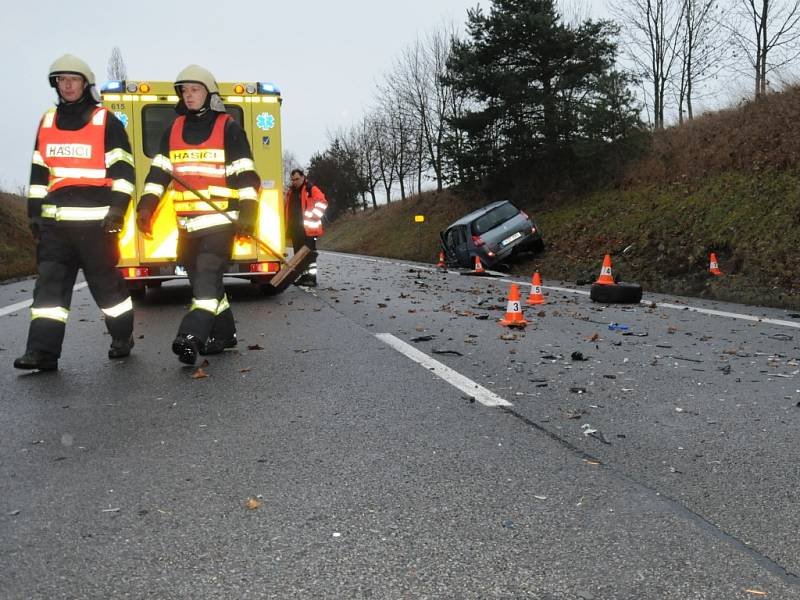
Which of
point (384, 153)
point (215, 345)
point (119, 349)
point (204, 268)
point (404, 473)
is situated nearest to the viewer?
point (404, 473)

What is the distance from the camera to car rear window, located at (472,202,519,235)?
1927cm

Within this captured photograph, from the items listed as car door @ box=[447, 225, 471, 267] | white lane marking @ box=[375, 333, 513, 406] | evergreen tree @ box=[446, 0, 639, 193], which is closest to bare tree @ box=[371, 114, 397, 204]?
evergreen tree @ box=[446, 0, 639, 193]

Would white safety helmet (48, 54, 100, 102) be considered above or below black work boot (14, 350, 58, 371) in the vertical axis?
above

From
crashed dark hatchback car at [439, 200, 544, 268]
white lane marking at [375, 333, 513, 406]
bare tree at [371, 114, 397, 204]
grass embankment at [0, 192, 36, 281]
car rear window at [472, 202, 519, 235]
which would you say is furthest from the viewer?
bare tree at [371, 114, 397, 204]

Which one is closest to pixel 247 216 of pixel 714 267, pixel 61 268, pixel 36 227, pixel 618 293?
pixel 61 268

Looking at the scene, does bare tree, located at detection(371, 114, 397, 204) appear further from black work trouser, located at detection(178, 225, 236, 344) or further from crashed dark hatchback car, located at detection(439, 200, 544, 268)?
black work trouser, located at detection(178, 225, 236, 344)

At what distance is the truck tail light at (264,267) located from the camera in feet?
32.6

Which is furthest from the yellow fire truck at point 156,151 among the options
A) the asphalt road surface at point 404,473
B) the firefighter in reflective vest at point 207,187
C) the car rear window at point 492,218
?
the car rear window at point 492,218

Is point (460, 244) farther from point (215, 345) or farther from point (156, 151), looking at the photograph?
point (215, 345)

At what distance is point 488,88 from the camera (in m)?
26.9

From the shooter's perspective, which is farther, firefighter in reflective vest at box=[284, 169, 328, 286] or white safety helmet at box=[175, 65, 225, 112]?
firefighter in reflective vest at box=[284, 169, 328, 286]

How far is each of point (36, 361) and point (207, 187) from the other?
6.01 ft

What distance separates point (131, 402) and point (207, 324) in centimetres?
116

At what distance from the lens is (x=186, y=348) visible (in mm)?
5297
